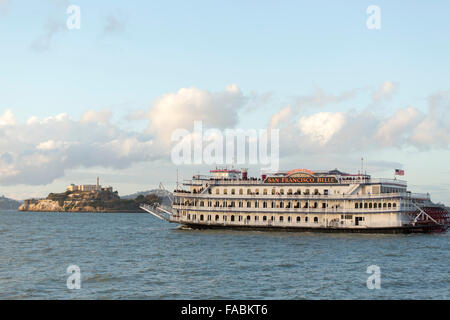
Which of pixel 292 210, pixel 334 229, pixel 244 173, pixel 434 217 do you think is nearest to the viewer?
pixel 334 229

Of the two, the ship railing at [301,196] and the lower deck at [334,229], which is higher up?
the ship railing at [301,196]

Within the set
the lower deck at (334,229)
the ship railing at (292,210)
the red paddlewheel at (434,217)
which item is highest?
the ship railing at (292,210)

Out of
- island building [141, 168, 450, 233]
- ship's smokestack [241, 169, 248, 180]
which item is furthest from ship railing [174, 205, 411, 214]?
ship's smokestack [241, 169, 248, 180]

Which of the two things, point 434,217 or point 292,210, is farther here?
point 434,217

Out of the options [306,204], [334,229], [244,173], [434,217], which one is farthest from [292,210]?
[434,217]

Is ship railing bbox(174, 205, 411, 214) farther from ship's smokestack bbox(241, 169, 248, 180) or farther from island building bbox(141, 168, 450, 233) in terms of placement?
ship's smokestack bbox(241, 169, 248, 180)

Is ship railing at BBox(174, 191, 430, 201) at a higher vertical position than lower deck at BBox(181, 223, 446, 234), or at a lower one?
higher

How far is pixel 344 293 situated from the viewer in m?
31.0

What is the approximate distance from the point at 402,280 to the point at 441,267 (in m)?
7.09

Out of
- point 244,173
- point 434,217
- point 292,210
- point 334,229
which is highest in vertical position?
point 244,173

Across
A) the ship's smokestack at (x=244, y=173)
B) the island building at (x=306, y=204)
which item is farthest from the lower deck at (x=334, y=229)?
the ship's smokestack at (x=244, y=173)

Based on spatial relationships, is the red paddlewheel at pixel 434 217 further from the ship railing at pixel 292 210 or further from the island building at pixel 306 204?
the ship railing at pixel 292 210

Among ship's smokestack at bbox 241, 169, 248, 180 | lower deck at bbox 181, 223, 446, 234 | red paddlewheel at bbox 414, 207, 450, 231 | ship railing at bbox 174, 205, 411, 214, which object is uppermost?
ship's smokestack at bbox 241, 169, 248, 180

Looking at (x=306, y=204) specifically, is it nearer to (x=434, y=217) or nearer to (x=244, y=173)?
(x=244, y=173)
